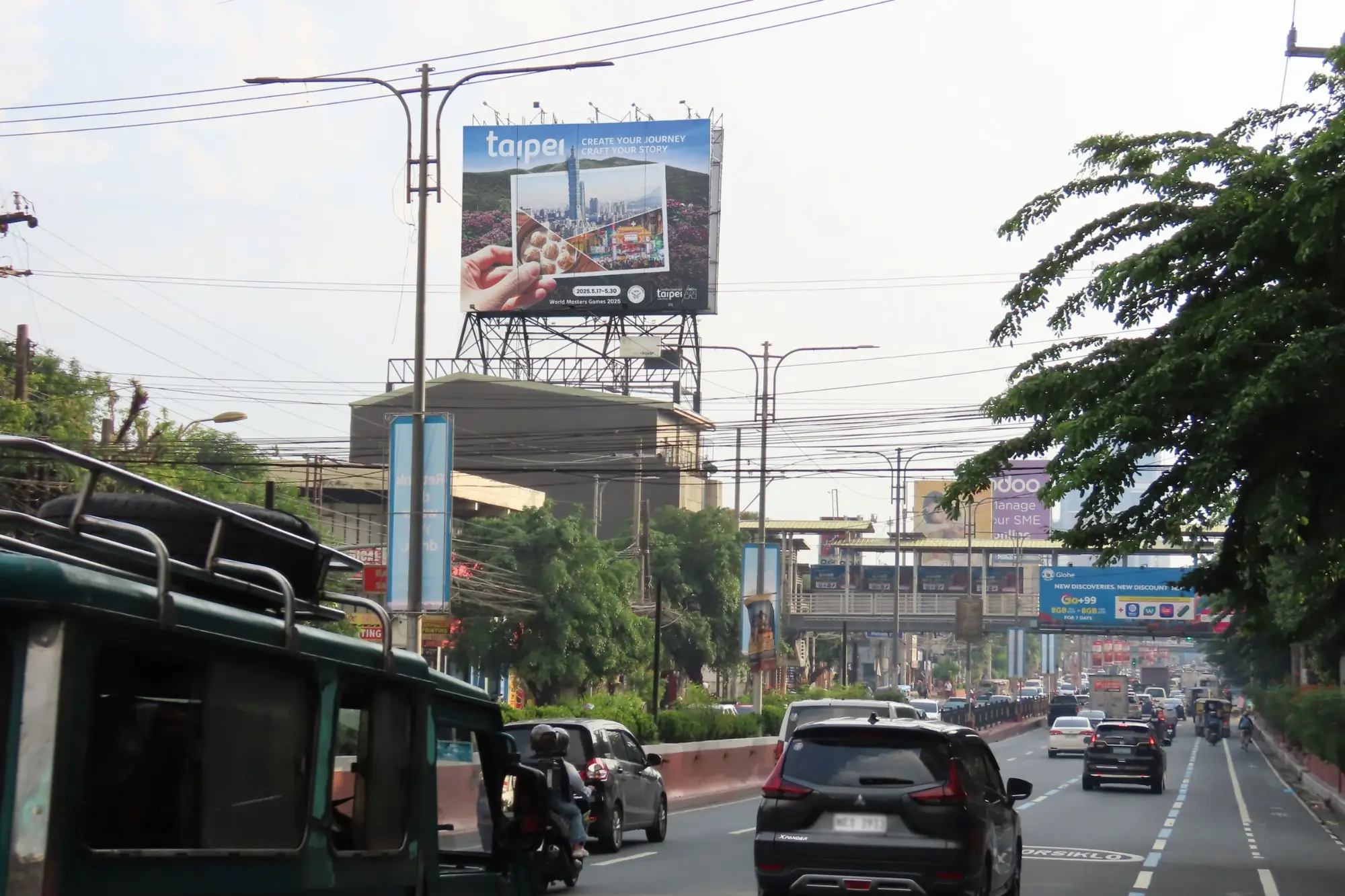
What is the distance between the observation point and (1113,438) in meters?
15.9

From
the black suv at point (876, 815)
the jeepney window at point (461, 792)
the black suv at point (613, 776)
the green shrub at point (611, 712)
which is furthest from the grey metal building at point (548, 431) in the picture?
the jeepney window at point (461, 792)

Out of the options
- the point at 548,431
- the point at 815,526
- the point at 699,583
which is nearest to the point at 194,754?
the point at 699,583

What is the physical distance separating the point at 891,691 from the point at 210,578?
194ft

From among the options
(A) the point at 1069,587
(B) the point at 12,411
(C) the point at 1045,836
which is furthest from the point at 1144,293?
(A) the point at 1069,587

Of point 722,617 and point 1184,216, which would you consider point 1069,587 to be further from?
point 1184,216

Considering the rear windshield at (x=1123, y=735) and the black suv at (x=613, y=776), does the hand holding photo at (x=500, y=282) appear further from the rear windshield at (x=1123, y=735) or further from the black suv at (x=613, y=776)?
the black suv at (x=613, y=776)

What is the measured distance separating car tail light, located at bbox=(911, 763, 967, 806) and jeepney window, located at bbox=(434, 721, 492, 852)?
6.22m

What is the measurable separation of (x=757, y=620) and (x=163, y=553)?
126 feet

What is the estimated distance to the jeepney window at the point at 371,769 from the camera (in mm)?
5559

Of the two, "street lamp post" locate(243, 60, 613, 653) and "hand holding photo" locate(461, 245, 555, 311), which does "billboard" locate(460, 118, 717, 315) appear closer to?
"hand holding photo" locate(461, 245, 555, 311)

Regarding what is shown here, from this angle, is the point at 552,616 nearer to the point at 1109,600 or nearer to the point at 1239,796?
the point at 1239,796

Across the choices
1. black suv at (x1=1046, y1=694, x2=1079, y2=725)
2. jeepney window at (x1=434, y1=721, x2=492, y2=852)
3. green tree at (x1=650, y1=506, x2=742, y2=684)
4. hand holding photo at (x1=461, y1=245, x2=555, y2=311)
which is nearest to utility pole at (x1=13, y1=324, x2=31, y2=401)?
jeepney window at (x1=434, y1=721, x2=492, y2=852)

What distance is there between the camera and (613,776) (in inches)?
803

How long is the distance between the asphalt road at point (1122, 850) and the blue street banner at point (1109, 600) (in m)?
41.6
